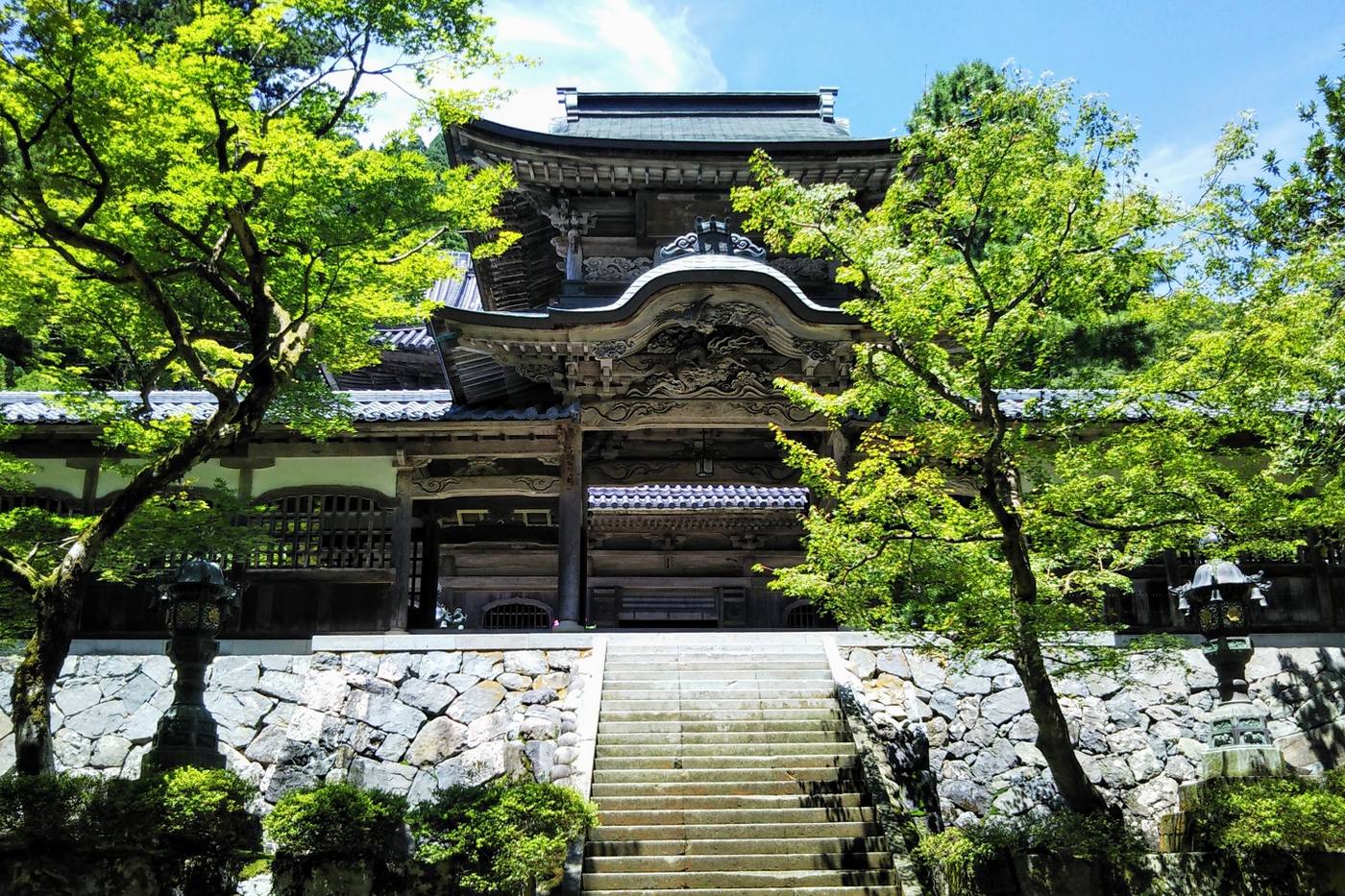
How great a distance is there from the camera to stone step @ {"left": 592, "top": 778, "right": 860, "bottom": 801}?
11514 mm

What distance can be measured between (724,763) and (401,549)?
6640 mm

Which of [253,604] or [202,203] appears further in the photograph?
[253,604]

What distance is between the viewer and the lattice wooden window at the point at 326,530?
16.4 meters

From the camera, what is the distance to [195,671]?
1177cm

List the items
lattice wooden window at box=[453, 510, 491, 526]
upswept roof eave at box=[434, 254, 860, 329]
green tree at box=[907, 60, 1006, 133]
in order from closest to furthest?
upswept roof eave at box=[434, 254, 860, 329]
lattice wooden window at box=[453, 510, 491, 526]
green tree at box=[907, 60, 1006, 133]

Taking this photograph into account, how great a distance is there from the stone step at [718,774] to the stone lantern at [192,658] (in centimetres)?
411

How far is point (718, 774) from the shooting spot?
1178 centimetres

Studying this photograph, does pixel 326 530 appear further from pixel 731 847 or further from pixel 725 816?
pixel 731 847

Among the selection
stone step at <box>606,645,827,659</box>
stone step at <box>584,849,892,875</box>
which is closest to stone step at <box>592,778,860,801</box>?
stone step at <box>584,849,892,875</box>

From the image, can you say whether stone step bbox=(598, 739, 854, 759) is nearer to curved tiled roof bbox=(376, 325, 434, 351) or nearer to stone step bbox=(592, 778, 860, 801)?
stone step bbox=(592, 778, 860, 801)

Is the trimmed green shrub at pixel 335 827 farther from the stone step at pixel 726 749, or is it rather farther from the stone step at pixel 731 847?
the stone step at pixel 726 749

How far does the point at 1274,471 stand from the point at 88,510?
16012mm

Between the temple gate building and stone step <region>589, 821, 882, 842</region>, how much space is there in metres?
4.71

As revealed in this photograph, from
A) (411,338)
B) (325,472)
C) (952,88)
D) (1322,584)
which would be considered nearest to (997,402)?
(1322,584)
